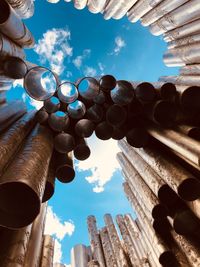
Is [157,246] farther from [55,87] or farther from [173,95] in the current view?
[55,87]

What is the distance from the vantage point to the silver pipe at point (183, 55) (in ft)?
16.7

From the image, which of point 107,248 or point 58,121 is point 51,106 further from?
point 107,248

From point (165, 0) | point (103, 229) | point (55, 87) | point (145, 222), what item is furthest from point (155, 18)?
point (103, 229)

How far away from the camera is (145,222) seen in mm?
4613

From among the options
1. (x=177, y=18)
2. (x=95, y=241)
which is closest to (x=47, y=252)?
(x=177, y=18)

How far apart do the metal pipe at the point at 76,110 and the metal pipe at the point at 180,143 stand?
4.27 ft

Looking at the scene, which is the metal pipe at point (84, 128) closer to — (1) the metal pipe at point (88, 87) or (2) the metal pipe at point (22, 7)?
(1) the metal pipe at point (88, 87)

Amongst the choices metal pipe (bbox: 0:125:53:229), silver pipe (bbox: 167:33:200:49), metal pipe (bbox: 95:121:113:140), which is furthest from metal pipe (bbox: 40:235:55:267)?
silver pipe (bbox: 167:33:200:49)

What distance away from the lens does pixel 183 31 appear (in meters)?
5.54

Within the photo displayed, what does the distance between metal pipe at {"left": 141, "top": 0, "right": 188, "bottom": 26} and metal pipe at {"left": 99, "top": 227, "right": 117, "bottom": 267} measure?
8986 millimetres

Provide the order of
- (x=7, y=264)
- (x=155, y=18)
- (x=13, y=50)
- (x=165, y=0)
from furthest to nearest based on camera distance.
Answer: (x=155, y=18) → (x=165, y=0) → (x=13, y=50) → (x=7, y=264)

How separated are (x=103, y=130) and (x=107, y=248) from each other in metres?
8.29

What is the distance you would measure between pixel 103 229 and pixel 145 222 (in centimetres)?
854

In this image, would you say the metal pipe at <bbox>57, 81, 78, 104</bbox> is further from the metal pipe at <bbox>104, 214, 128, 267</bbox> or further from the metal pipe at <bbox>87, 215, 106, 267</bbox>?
the metal pipe at <bbox>87, 215, 106, 267</bbox>
